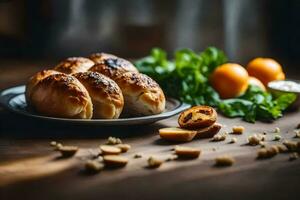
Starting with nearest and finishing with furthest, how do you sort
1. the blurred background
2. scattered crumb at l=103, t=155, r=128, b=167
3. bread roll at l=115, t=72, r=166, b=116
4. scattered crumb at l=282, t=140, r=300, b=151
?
scattered crumb at l=103, t=155, r=128, b=167 < scattered crumb at l=282, t=140, r=300, b=151 < bread roll at l=115, t=72, r=166, b=116 < the blurred background

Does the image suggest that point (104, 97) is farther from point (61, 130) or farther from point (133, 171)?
point (133, 171)

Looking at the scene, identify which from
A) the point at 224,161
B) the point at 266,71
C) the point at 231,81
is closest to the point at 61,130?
the point at 224,161

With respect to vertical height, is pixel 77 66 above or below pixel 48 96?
above

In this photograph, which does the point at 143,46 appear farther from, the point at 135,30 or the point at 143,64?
the point at 143,64

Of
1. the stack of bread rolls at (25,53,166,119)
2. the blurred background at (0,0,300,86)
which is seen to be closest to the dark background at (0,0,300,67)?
the blurred background at (0,0,300,86)

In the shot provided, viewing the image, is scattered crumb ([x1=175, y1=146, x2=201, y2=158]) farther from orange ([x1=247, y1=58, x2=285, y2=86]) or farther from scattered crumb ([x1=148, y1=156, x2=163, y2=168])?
orange ([x1=247, y1=58, x2=285, y2=86])

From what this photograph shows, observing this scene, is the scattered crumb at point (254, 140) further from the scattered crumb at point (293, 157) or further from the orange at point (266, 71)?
the orange at point (266, 71)

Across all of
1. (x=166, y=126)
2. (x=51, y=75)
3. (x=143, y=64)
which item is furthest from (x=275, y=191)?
(x=143, y=64)
